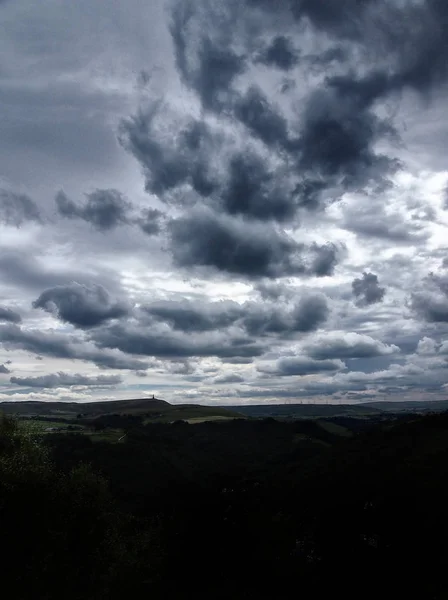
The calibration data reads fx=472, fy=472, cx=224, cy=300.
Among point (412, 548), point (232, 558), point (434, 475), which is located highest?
point (434, 475)

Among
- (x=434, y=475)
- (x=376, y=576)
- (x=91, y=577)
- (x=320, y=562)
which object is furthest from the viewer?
(x=434, y=475)

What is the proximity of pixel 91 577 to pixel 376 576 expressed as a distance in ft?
173

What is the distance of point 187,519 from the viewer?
124 meters

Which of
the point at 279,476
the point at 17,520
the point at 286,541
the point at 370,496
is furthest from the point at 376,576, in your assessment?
the point at 279,476

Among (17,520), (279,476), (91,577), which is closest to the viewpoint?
(17,520)

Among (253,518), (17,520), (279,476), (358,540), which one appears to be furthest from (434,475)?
(17,520)

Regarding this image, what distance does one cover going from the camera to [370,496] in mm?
119875

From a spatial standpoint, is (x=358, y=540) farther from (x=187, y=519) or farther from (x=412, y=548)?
(x=187, y=519)

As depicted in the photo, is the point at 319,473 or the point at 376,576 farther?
the point at 319,473

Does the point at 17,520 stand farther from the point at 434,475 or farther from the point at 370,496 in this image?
the point at 434,475

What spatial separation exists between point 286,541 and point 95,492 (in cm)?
5882

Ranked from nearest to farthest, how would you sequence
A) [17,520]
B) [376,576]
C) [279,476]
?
[17,520] → [376,576] → [279,476]

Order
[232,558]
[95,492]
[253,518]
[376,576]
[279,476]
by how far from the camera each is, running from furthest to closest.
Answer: [279,476]
[253,518]
[232,558]
[376,576]
[95,492]

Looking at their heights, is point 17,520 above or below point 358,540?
above
